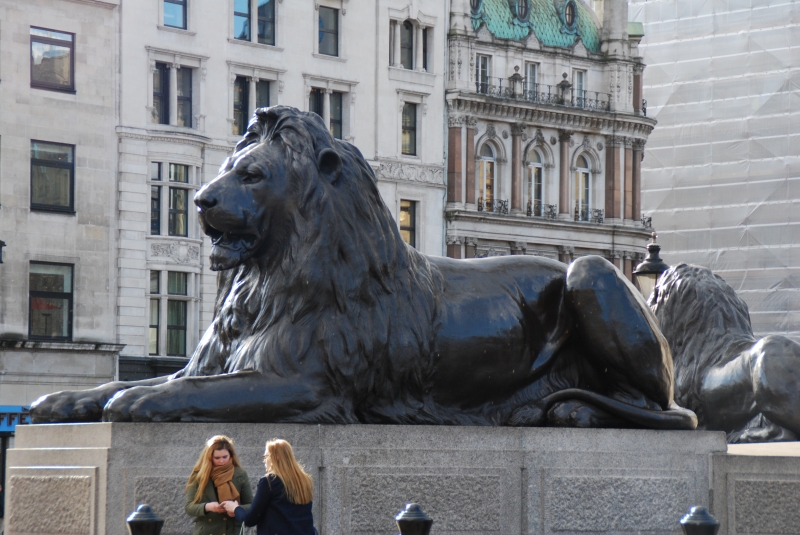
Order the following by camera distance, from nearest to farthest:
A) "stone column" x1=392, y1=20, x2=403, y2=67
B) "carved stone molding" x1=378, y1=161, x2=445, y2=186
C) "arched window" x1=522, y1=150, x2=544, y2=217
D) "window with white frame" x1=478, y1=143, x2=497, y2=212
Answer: "carved stone molding" x1=378, y1=161, x2=445, y2=186, "stone column" x1=392, y1=20, x2=403, y2=67, "window with white frame" x1=478, y1=143, x2=497, y2=212, "arched window" x1=522, y1=150, x2=544, y2=217

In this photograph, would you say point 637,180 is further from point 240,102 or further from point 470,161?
A: point 240,102

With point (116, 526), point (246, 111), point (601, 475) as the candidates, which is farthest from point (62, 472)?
point (246, 111)

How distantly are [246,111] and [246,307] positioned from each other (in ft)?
128

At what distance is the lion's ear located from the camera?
8328 mm

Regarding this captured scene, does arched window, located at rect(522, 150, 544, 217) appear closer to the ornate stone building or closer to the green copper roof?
the ornate stone building

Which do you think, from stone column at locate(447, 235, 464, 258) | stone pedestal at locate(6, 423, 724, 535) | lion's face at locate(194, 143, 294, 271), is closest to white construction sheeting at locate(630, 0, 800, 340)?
stone column at locate(447, 235, 464, 258)

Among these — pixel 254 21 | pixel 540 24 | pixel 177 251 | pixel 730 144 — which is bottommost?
pixel 177 251

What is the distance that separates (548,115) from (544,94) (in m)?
0.85

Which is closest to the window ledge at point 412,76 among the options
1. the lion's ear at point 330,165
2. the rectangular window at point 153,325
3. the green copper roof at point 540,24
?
the green copper roof at point 540,24

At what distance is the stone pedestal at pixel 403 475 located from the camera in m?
7.39

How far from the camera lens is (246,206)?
806 centimetres

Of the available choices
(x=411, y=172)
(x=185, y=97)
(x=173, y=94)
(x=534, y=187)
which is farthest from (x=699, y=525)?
(x=534, y=187)

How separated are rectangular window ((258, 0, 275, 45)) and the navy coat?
41.2 metres

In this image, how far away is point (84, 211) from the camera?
138 feet
